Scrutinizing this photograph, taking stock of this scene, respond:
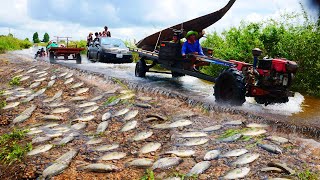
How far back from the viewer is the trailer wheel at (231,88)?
8.29 metres

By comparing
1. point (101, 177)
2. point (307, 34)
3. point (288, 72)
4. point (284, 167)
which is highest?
point (307, 34)

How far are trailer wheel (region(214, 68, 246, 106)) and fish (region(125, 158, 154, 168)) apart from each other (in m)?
3.13

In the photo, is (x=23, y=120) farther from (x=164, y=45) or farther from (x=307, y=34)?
(x=307, y=34)

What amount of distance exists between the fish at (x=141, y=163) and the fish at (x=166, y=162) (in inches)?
4.0

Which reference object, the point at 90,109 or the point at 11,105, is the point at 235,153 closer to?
the point at 90,109

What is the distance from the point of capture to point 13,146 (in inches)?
270

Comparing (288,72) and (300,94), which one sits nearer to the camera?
(288,72)

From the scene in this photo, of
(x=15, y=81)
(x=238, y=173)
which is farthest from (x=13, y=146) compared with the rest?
(x=15, y=81)

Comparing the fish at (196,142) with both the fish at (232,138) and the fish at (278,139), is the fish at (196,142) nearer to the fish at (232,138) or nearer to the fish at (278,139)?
the fish at (232,138)

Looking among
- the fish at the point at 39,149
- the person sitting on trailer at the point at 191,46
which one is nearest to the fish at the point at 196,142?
the fish at the point at 39,149

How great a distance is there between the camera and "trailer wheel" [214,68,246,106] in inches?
326

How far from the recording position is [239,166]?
5.41 meters

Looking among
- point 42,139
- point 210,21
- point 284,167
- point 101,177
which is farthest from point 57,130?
point 210,21

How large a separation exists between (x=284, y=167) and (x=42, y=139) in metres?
4.06
